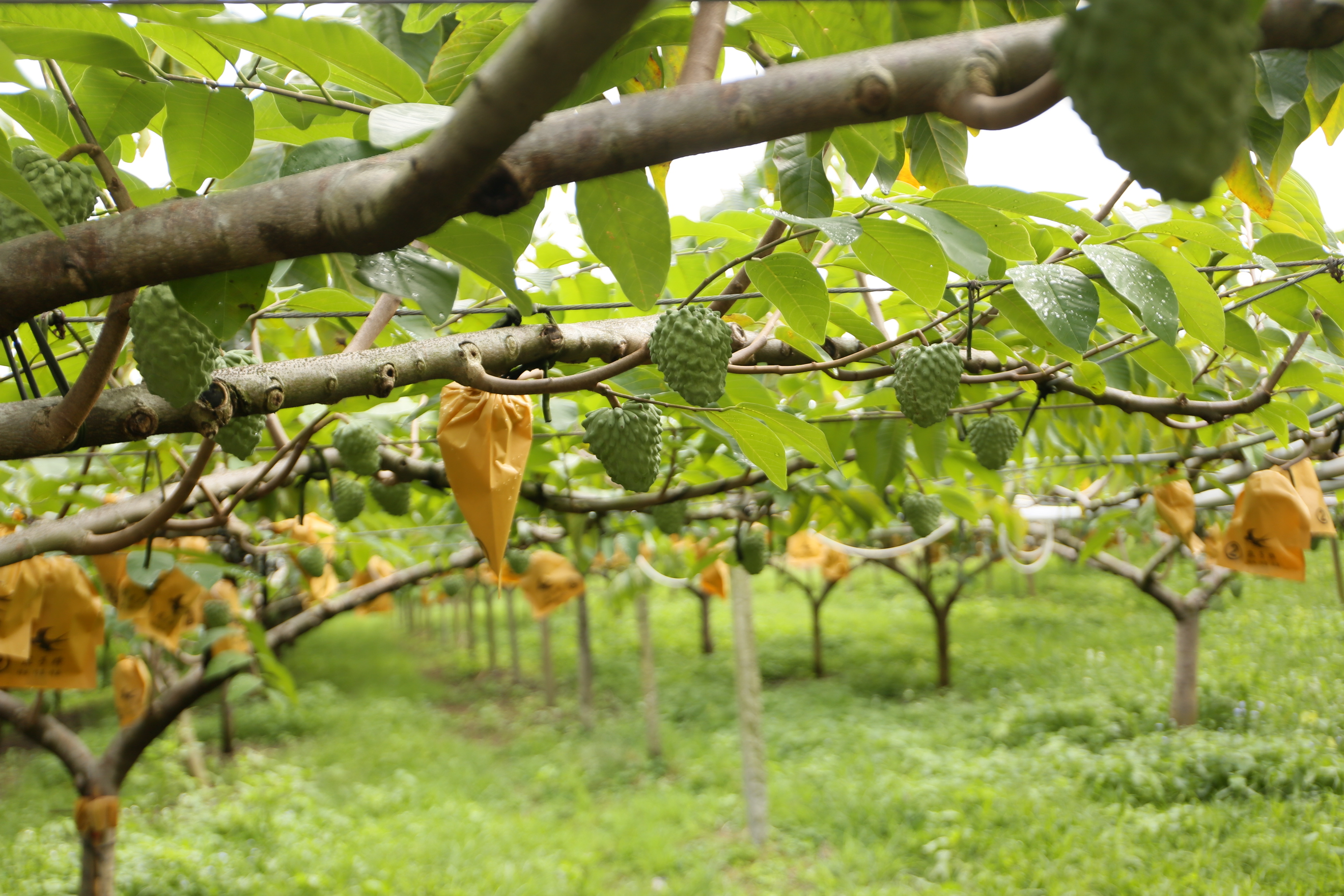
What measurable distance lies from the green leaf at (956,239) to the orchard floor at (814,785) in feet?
15.0

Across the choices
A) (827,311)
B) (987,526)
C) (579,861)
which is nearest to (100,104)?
(827,311)

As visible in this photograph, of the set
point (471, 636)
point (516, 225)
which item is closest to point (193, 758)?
point (471, 636)

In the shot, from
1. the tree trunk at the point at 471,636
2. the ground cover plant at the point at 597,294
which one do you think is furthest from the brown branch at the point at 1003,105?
the tree trunk at the point at 471,636

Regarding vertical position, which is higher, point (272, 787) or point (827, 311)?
point (827, 311)

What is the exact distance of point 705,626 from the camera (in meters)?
11.0

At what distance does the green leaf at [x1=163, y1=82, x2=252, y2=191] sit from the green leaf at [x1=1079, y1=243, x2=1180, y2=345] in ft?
2.92

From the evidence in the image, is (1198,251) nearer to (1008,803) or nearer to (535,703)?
(1008,803)

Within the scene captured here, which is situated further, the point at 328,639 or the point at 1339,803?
the point at 328,639

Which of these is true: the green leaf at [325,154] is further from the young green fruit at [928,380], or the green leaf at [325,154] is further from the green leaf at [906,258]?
the young green fruit at [928,380]

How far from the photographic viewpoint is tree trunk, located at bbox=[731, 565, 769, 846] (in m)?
5.32

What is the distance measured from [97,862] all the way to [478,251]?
3.45m

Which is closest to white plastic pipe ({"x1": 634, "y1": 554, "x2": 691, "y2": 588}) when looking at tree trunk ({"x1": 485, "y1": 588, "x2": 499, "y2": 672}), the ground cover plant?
the ground cover plant

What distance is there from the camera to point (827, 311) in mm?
957

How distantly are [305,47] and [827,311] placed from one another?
584mm
